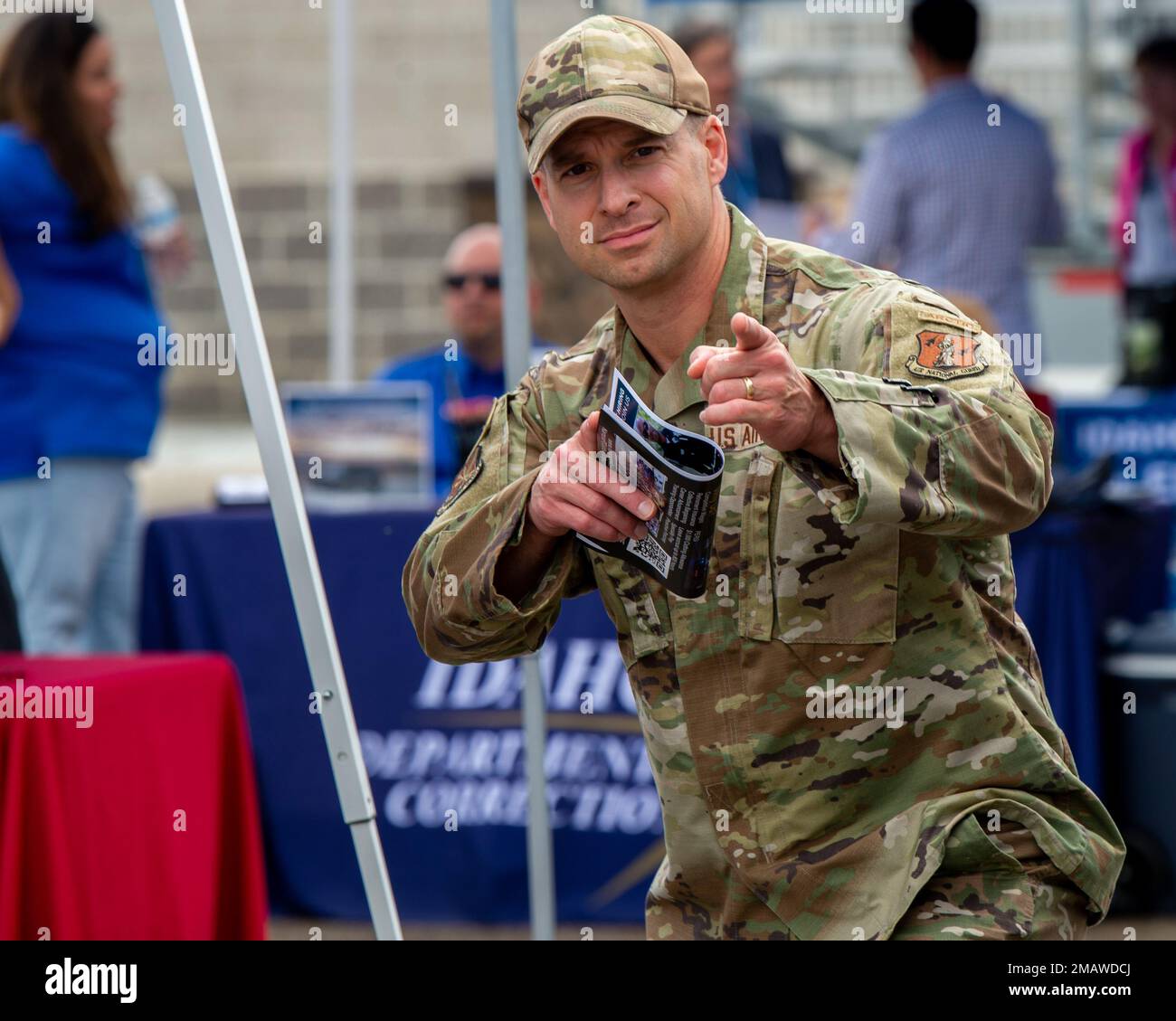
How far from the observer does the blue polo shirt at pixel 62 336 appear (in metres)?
5.11

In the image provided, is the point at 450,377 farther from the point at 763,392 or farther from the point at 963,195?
the point at 763,392

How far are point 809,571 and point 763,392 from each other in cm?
40

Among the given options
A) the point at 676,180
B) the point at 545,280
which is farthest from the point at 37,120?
the point at 545,280

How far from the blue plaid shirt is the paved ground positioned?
2.11 metres

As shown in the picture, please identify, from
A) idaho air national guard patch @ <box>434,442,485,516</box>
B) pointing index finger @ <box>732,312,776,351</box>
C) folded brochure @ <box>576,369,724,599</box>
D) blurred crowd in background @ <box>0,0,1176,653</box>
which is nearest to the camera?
pointing index finger @ <box>732,312,776,351</box>

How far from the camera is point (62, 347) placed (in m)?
5.23

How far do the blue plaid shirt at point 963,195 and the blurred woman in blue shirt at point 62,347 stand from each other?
2436 millimetres

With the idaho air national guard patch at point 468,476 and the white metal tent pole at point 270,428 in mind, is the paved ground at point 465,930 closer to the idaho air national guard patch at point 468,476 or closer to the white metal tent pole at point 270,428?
the white metal tent pole at point 270,428

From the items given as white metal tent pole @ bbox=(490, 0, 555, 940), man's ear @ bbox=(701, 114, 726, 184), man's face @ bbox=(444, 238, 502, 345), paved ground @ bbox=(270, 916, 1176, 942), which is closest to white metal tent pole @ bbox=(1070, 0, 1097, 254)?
man's face @ bbox=(444, 238, 502, 345)

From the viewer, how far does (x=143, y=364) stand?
5.31 meters

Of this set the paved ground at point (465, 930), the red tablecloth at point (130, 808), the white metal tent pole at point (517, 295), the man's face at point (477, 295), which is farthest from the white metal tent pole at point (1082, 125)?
the red tablecloth at point (130, 808)

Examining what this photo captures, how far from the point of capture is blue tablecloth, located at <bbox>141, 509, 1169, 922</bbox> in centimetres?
501

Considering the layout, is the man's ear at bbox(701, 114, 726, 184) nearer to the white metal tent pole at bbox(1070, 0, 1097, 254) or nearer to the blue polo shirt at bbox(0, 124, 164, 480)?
the blue polo shirt at bbox(0, 124, 164, 480)
